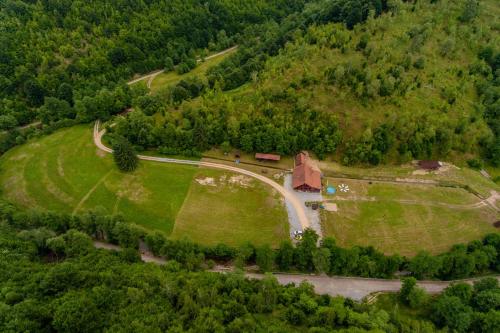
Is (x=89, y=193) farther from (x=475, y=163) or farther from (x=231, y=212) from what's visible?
(x=475, y=163)

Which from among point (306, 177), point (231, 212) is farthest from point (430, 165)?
point (231, 212)

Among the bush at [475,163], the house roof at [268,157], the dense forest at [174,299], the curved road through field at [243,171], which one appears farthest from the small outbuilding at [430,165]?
the house roof at [268,157]

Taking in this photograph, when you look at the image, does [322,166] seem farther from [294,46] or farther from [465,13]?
[465,13]

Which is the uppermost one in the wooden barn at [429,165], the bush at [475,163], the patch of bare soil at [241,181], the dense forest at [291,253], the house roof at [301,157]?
the house roof at [301,157]

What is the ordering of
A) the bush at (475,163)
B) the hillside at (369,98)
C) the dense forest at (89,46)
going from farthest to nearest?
1. the dense forest at (89,46)
2. the bush at (475,163)
3. the hillside at (369,98)

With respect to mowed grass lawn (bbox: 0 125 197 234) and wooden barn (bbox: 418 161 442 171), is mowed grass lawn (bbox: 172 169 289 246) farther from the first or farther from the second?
wooden barn (bbox: 418 161 442 171)

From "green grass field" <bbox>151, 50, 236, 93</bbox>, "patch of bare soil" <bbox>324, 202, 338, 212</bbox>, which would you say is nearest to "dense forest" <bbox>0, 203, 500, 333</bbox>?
"patch of bare soil" <bbox>324, 202, 338, 212</bbox>

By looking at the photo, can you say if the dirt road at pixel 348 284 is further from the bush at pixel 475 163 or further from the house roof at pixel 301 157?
the bush at pixel 475 163
